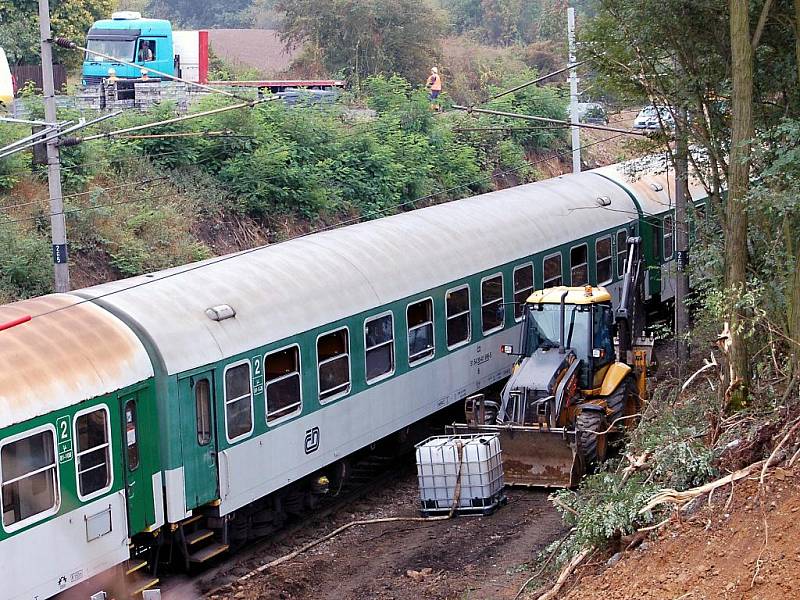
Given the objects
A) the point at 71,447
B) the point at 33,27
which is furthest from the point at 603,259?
the point at 33,27

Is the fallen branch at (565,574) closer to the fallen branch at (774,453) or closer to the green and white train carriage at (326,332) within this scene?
the fallen branch at (774,453)

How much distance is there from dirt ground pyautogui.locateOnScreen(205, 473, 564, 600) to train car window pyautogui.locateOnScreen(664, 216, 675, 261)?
1008 cm

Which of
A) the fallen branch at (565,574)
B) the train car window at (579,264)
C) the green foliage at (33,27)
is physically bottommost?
the fallen branch at (565,574)

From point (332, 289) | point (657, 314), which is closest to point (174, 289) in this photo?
Answer: point (332, 289)

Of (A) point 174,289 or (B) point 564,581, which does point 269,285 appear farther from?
(B) point 564,581

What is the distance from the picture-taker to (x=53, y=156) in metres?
16.7

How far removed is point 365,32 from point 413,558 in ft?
114

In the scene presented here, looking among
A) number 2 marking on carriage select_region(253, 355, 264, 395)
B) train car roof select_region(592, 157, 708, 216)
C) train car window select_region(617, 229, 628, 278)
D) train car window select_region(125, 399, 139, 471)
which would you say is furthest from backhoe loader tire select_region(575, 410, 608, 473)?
train car roof select_region(592, 157, 708, 216)

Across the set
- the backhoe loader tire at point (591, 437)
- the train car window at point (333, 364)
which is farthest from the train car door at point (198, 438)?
the backhoe loader tire at point (591, 437)

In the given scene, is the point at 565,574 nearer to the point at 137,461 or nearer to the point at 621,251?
the point at 137,461

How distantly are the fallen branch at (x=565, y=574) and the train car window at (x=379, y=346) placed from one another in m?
5.06

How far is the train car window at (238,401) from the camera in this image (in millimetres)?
12016

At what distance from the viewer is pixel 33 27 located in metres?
38.0

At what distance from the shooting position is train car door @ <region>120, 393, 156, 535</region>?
10797 millimetres
